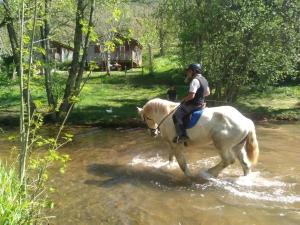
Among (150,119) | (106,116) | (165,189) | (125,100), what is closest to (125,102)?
(125,100)

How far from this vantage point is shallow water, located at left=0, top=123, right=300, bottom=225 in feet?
27.3

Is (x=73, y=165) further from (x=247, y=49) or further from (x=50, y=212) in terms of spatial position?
(x=247, y=49)

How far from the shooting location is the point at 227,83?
77.3 ft

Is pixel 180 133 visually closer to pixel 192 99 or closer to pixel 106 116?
pixel 192 99

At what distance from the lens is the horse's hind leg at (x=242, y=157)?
35.9 ft

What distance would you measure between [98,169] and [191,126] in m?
3.05

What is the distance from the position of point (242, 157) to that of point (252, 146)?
372 millimetres

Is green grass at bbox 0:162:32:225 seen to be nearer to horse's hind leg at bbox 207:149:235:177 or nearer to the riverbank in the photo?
horse's hind leg at bbox 207:149:235:177

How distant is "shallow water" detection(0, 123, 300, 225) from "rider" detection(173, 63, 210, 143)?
48.6 inches

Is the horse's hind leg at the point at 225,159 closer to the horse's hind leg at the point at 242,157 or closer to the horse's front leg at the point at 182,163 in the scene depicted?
the horse's hind leg at the point at 242,157

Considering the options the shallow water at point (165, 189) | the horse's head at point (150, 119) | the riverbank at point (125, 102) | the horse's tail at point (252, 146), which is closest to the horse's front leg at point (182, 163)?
the shallow water at point (165, 189)

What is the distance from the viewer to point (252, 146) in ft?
35.8

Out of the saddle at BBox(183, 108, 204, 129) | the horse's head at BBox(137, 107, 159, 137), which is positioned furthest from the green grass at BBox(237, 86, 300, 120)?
the saddle at BBox(183, 108, 204, 129)

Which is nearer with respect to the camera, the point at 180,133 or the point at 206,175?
the point at 180,133
